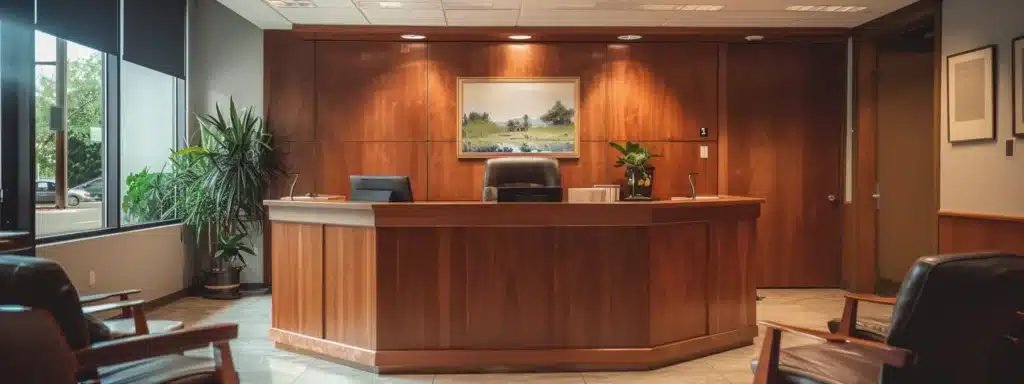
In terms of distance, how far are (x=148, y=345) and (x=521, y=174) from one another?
4270mm

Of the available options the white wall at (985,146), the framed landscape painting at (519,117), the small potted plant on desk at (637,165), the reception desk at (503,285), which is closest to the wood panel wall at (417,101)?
the framed landscape painting at (519,117)

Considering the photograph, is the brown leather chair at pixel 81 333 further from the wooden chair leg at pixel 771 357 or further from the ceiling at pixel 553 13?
the ceiling at pixel 553 13

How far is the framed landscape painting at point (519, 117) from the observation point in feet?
25.8

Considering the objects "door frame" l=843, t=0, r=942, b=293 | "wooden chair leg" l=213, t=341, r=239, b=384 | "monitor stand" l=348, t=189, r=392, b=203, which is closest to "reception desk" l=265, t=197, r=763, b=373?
"monitor stand" l=348, t=189, r=392, b=203

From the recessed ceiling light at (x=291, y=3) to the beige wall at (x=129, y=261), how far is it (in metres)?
2.38

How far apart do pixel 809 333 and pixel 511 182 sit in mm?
3939

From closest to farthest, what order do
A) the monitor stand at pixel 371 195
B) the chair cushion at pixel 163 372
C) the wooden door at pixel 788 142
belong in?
the chair cushion at pixel 163 372 < the monitor stand at pixel 371 195 < the wooden door at pixel 788 142

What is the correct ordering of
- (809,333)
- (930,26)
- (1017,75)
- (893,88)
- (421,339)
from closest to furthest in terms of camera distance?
(809,333), (421,339), (1017,75), (930,26), (893,88)

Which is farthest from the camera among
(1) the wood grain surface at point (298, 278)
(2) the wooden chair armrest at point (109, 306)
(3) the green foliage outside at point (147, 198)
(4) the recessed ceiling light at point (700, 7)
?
(3) the green foliage outside at point (147, 198)

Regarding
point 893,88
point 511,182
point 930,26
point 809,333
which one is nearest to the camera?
point 809,333

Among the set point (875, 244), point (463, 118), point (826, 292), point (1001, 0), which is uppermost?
point (1001, 0)

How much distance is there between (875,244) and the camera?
783 centimetres

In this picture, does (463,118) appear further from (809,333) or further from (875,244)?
(809,333)

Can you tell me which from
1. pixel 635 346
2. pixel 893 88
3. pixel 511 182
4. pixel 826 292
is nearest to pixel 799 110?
pixel 893 88
